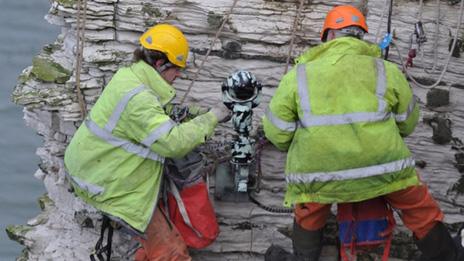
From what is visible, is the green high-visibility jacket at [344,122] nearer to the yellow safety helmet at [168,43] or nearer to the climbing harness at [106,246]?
the yellow safety helmet at [168,43]

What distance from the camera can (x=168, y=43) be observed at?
6.04m

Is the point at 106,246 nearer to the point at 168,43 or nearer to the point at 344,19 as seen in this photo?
the point at 168,43

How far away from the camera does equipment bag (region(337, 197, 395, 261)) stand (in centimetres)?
606

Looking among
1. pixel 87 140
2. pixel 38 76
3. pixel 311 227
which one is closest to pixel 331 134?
pixel 311 227

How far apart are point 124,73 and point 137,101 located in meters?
0.27

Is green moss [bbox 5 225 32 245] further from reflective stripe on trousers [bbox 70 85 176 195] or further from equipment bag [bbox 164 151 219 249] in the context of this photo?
equipment bag [bbox 164 151 219 249]

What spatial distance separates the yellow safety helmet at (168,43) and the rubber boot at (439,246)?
1.96 m

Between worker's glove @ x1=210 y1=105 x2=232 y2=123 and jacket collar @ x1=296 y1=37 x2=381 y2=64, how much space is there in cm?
73

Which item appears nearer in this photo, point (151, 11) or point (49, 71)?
point (151, 11)

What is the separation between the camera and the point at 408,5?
6.62 meters

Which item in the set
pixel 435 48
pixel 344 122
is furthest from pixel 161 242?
pixel 435 48

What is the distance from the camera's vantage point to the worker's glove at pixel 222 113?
6.11 meters

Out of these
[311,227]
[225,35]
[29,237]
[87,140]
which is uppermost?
[225,35]

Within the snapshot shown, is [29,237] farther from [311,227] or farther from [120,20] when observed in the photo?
[311,227]
